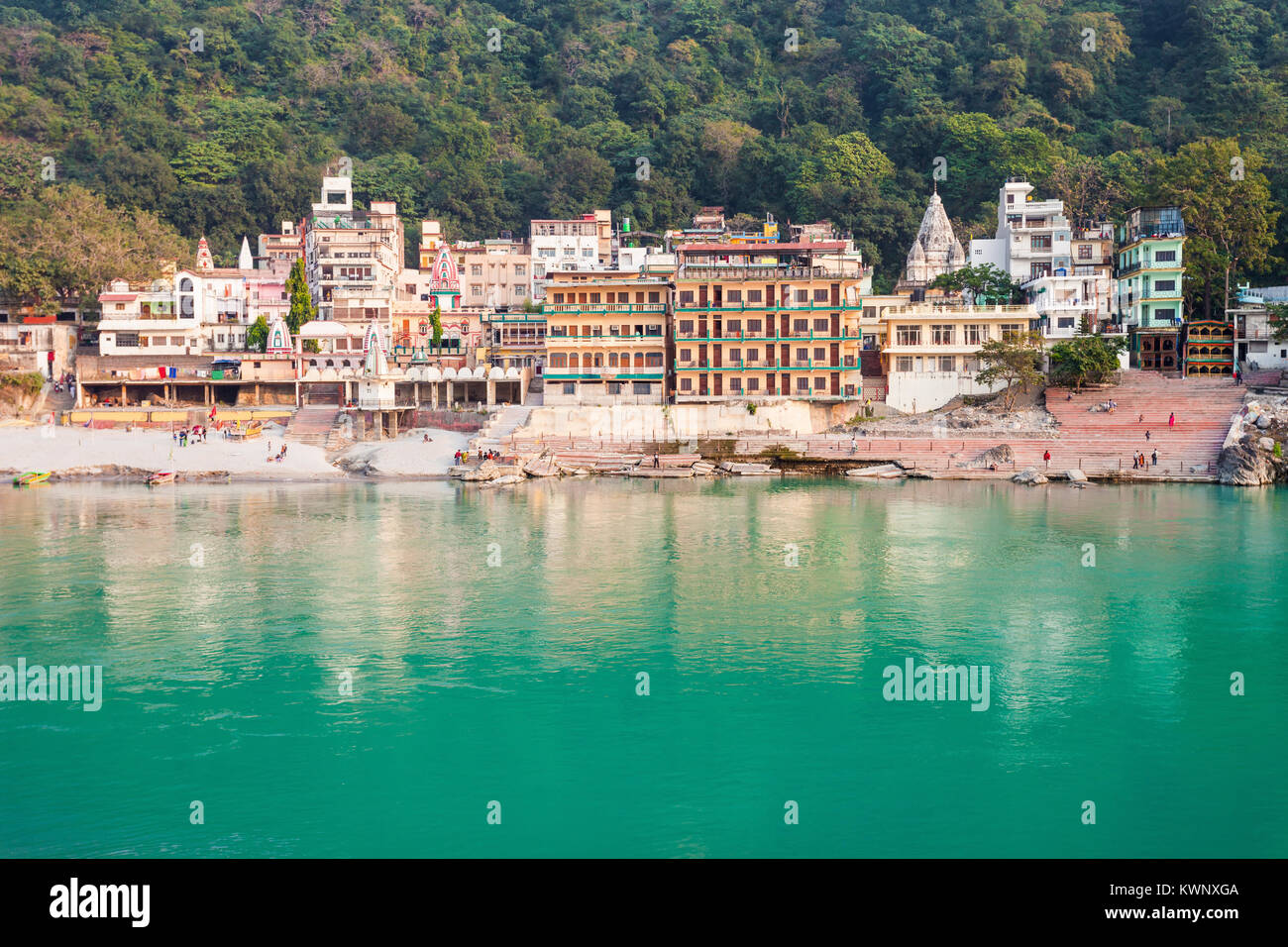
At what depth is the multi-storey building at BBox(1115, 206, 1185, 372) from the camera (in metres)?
60.3

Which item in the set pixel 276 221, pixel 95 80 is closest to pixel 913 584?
pixel 276 221

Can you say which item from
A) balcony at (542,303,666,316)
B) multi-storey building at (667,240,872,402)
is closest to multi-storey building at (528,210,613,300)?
balcony at (542,303,666,316)

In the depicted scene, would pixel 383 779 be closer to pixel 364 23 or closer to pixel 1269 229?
pixel 1269 229

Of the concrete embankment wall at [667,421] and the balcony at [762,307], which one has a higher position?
the balcony at [762,307]

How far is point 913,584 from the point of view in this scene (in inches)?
1118

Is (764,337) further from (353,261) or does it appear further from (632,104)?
(632,104)

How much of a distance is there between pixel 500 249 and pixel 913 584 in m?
52.9

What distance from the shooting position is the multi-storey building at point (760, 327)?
58.4 metres

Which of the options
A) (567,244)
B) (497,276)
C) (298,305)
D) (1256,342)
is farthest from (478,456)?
(1256,342)

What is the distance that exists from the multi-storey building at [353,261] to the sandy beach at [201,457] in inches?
534

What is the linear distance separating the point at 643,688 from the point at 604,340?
135ft

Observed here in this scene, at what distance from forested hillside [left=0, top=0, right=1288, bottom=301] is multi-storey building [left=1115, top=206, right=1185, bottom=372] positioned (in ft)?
35.0

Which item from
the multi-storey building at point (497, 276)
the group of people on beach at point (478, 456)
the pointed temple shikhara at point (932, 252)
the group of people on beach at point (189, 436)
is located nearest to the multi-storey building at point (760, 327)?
the group of people on beach at point (478, 456)

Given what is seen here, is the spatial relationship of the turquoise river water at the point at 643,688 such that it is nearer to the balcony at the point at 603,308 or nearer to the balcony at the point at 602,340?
the balcony at the point at 602,340
